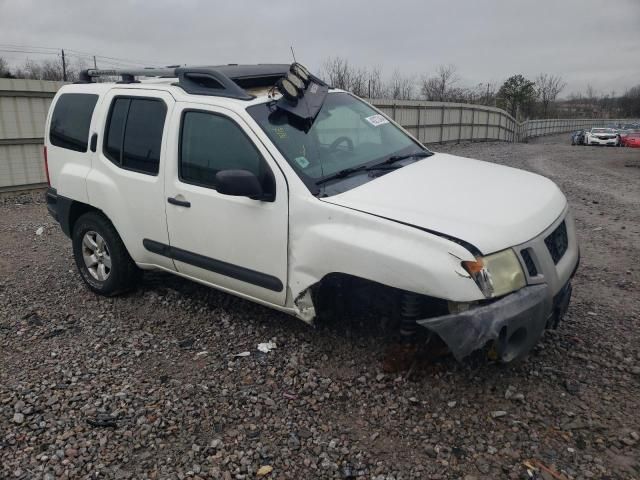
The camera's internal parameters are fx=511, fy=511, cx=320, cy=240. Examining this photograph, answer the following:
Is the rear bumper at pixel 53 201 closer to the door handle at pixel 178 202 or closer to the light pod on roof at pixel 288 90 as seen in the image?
the door handle at pixel 178 202

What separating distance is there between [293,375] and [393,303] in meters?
0.81

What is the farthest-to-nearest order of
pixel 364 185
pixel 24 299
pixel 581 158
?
pixel 581 158
pixel 24 299
pixel 364 185

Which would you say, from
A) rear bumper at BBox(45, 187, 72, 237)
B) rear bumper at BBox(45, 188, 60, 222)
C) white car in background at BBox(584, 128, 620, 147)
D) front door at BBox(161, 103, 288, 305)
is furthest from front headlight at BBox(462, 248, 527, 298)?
white car in background at BBox(584, 128, 620, 147)

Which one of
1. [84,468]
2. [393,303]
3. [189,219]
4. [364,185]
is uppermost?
[364,185]

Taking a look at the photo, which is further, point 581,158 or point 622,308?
point 581,158

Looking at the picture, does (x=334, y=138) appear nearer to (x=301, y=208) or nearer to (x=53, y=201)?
(x=301, y=208)

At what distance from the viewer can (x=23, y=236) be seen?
7082 mm

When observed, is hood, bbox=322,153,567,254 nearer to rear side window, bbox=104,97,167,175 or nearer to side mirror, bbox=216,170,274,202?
side mirror, bbox=216,170,274,202

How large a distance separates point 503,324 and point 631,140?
32330mm

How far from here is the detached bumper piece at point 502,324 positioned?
2.59 metres

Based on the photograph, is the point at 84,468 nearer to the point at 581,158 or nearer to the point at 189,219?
the point at 189,219

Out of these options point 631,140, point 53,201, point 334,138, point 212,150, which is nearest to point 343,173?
point 334,138

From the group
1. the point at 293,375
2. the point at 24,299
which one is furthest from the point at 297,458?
the point at 24,299

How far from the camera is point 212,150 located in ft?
11.9
